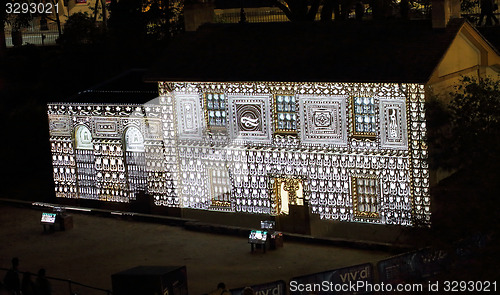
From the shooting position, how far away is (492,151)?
23875 millimetres

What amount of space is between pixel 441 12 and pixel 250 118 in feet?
23.6

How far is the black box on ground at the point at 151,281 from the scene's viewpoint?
2375 cm

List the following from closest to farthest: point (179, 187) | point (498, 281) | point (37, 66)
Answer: point (498, 281) → point (179, 187) → point (37, 66)

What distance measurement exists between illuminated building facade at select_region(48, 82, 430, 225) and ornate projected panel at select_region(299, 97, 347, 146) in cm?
3

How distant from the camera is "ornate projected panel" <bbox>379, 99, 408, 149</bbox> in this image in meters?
29.1

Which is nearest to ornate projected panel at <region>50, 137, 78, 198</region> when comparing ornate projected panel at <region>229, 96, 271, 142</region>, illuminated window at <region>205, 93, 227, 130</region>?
illuminated window at <region>205, 93, 227, 130</region>

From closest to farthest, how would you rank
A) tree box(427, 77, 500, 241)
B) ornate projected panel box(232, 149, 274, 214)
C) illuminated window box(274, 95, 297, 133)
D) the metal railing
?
tree box(427, 77, 500, 241) < the metal railing < illuminated window box(274, 95, 297, 133) < ornate projected panel box(232, 149, 274, 214)

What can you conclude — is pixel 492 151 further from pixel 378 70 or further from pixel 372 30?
pixel 372 30

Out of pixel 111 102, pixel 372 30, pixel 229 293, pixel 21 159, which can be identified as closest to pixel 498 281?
pixel 229 293

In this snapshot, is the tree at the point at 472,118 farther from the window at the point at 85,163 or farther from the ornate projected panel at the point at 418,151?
the window at the point at 85,163

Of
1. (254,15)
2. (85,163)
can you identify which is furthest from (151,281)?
(254,15)

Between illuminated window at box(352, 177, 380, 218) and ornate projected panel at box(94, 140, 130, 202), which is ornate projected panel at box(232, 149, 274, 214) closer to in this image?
illuminated window at box(352, 177, 380, 218)

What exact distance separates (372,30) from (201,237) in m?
9.13

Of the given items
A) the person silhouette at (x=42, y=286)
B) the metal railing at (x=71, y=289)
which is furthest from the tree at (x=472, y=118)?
the person silhouette at (x=42, y=286)
